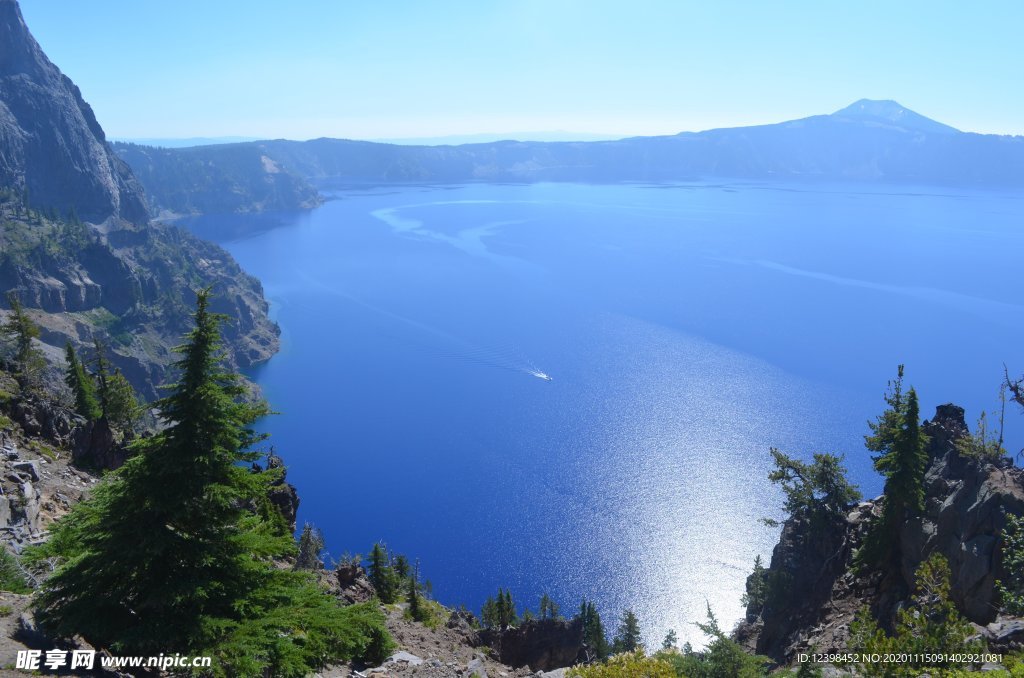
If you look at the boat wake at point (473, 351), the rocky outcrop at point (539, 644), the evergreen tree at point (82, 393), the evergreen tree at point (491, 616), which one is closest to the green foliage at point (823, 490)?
the rocky outcrop at point (539, 644)

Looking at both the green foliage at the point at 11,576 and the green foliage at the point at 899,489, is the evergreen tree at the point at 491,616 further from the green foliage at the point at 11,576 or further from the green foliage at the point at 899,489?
the green foliage at the point at 11,576

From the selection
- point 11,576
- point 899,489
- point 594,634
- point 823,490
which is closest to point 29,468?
point 11,576

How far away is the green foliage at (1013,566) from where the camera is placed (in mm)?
25812

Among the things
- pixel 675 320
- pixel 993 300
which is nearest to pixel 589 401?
pixel 675 320

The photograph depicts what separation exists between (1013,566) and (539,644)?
2520cm

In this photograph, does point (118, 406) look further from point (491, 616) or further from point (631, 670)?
point (631, 670)

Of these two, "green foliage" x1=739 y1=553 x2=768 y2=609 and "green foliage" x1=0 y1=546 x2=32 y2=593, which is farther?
"green foliage" x1=739 y1=553 x2=768 y2=609

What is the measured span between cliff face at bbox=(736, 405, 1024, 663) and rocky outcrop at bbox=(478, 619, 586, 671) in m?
11.3

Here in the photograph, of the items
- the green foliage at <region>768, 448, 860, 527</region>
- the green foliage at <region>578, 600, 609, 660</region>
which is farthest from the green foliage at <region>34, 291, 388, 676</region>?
the green foliage at <region>578, 600, 609, 660</region>

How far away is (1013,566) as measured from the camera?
27.7 m

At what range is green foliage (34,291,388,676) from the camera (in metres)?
15.3

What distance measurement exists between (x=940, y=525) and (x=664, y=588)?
2132 inches

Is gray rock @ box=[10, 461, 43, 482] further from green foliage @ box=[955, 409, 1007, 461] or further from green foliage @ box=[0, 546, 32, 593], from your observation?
green foliage @ box=[955, 409, 1007, 461]

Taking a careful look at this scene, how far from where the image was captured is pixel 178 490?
16.1m
